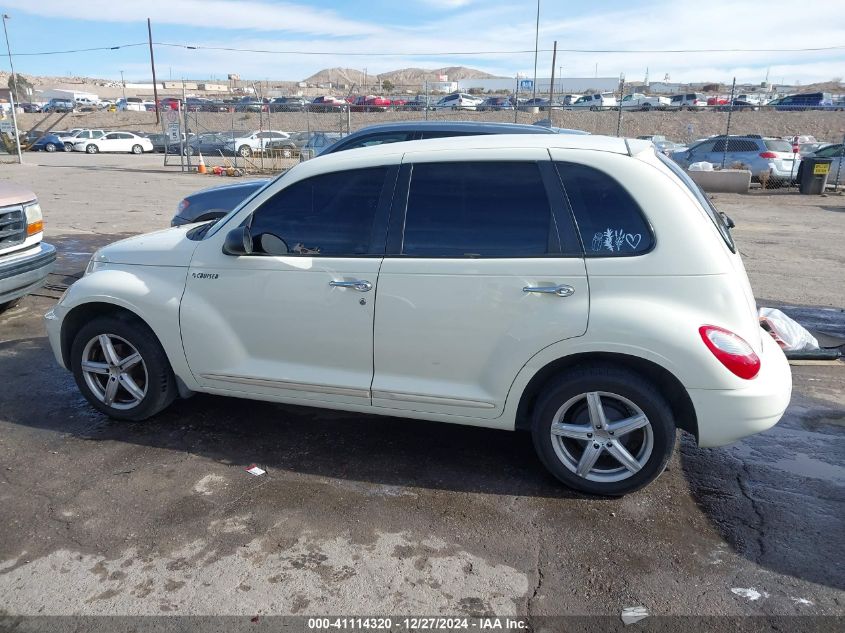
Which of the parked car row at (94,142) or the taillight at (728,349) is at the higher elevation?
the taillight at (728,349)

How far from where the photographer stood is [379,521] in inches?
138

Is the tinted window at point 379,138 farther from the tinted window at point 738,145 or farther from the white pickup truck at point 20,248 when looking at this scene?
the tinted window at point 738,145

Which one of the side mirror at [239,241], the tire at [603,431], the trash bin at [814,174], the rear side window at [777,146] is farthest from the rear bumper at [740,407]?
the rear side window at [777,146]

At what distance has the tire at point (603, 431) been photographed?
349 centimetres

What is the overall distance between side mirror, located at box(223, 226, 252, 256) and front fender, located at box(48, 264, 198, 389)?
17.0 inches

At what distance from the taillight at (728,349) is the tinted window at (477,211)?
0.88 meters

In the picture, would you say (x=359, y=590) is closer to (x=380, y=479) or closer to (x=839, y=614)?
(x=380, y=479)

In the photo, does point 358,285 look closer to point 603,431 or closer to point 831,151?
point 603,431

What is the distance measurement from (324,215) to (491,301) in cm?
117

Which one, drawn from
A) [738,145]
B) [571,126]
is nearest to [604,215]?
[738,145]

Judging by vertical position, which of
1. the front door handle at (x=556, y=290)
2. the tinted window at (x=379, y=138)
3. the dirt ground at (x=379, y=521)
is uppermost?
the tinted window at (x=379, y=138)

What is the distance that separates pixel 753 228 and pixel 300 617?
12713 millimetres

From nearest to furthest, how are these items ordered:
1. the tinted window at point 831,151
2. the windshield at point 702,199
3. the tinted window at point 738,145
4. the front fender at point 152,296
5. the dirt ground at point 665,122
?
the windshield at point 702,199 < the front fender at point 152,296 < the tinted window at point 831,151 < the tinted window at point 738,145 < the dirt ground at point 665,122

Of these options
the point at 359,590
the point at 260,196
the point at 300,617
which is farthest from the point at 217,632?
the point at 260,196
